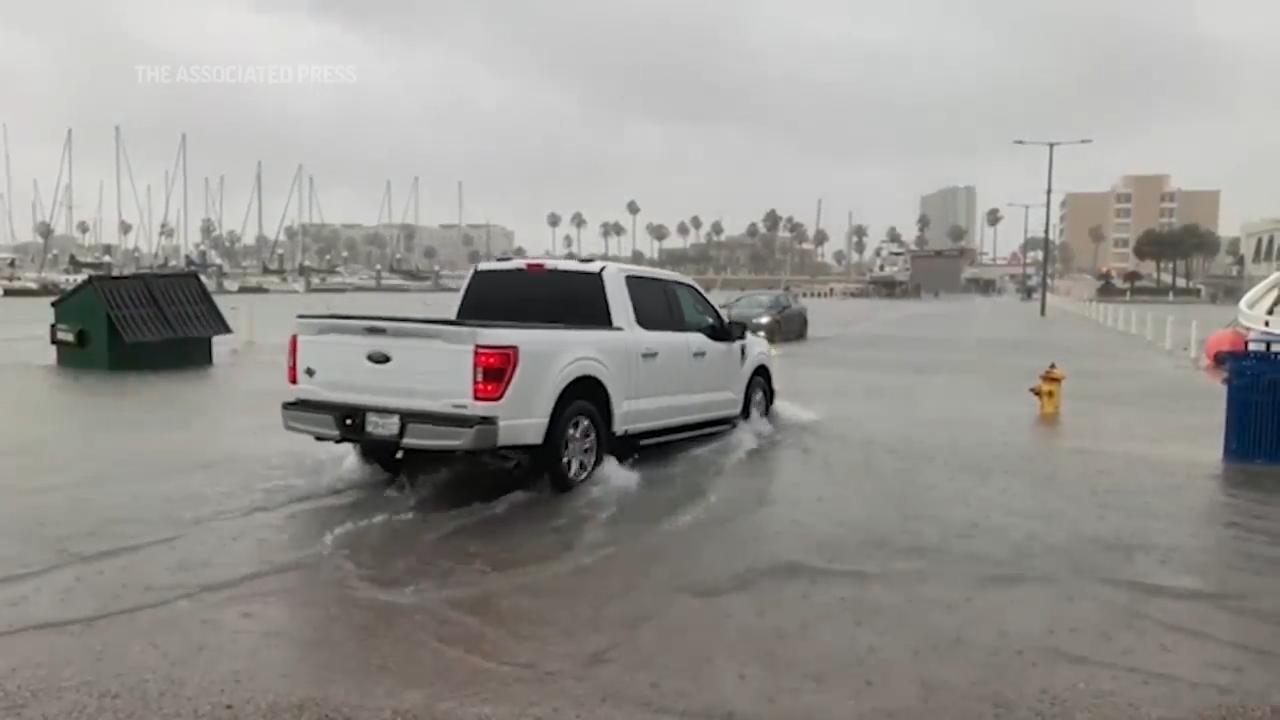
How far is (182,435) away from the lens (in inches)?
480

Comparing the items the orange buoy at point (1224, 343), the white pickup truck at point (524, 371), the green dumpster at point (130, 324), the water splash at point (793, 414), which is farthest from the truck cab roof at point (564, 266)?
the orange buoy at point (1224, 343)

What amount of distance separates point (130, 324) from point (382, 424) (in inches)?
492

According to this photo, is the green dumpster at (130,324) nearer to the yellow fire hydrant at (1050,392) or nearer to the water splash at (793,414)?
the water splash at (793,414)

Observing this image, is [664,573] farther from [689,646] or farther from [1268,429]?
[1268,429]

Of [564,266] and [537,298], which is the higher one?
[564,266]

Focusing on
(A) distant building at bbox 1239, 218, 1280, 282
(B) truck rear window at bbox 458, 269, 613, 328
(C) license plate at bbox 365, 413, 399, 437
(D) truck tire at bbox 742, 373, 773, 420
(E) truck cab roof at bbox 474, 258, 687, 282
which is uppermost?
(A) distant building at bbox 1239, 218, 1280, 282

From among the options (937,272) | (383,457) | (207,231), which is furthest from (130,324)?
(937,272)

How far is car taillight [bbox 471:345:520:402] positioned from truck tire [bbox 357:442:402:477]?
1565 mm

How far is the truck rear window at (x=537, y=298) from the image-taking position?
10.1 metres

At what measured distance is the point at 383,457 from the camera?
9.89 meters

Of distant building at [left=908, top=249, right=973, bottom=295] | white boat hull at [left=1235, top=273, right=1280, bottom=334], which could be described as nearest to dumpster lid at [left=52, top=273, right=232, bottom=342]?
A: white boat hull at [left=1235, top=273, right=1280, bottom=334]

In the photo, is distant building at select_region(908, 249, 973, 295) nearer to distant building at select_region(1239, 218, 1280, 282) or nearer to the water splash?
distant building at select_region(1239, 218, 1280, 282)

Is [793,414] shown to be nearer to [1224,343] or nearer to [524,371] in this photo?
[524,371]

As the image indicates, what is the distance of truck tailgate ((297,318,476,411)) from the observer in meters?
8.45
